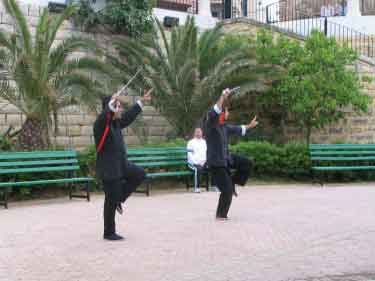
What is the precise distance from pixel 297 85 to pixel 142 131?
4.11 meters

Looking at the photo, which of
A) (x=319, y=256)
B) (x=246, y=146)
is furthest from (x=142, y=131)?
(x=319, y=256)

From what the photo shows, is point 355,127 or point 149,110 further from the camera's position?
point 355,127

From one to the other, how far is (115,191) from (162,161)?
5.57 metres

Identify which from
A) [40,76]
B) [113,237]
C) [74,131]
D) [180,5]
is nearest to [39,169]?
[40,76]

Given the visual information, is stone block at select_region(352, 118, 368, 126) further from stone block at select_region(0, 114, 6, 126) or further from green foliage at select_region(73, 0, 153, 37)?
stone block at select_region(0, 114, 6, 126)

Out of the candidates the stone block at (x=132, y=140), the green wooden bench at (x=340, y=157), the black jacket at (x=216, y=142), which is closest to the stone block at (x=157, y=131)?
the stone block at (x=132, y=140)

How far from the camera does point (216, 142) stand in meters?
9.52

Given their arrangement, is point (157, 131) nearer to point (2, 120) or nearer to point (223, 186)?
point (2, 120)

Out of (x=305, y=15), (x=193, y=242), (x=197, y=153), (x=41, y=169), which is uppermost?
(x=305, y=15)

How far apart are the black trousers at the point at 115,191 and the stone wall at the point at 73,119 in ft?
23.8

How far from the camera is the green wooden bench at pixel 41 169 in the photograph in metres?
11.4

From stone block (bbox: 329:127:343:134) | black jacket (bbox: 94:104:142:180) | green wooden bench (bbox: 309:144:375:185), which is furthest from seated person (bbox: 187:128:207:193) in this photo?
stone block (bbox: 329:127:343:134)

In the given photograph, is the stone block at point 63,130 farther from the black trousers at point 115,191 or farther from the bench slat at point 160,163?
the black trousers at point 115,191

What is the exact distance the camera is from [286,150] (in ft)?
50.2
